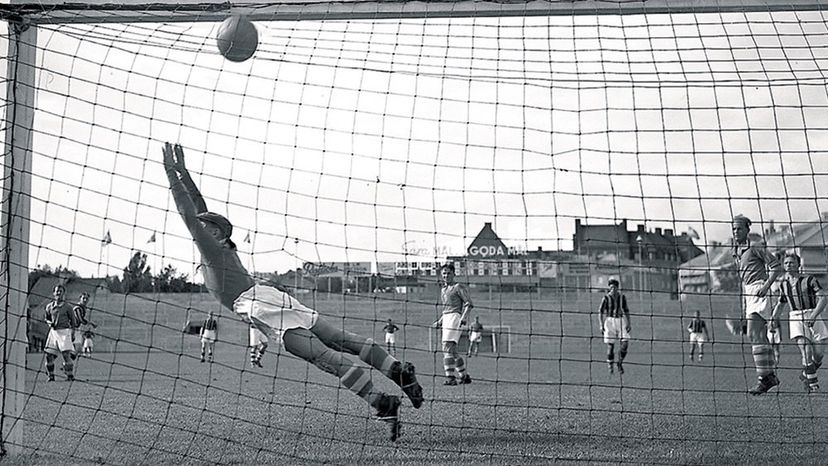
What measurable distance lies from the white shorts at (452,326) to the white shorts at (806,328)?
4.56 m

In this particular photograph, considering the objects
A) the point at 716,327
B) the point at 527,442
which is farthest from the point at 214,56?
the point at 716,327

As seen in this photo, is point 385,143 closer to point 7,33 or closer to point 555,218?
point 555,218

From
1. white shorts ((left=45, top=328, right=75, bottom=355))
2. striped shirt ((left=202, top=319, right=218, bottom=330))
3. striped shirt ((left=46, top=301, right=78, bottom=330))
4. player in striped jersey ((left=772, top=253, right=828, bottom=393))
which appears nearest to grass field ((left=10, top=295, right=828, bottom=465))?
player in striped jersey ((left=772, top=253, right=828, bottom=393))

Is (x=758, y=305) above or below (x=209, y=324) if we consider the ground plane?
below

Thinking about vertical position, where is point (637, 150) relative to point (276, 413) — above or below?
above

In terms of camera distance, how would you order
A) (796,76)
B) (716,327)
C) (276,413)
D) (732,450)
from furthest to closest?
(716,327), (276,413), (796,76), (732,450)

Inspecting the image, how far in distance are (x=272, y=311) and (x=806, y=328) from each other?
8.31m

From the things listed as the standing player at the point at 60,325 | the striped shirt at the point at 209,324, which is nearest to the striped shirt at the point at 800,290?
the striped shirt at the point at 209,324

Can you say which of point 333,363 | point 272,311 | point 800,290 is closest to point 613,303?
point 800,290

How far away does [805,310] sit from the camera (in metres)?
11.7

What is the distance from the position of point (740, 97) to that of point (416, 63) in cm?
217

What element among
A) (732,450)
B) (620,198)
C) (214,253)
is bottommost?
(732,450)

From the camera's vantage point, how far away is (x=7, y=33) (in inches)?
231

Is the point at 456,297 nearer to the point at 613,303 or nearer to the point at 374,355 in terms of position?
the point at 613,303
